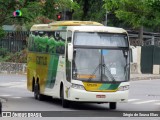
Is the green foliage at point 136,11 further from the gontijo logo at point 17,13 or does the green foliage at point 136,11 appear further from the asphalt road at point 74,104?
the gontijo logo at point 17,13

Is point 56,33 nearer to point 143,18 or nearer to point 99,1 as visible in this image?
point 143,18

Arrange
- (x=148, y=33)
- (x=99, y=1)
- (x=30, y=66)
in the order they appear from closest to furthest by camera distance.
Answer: (x=30, y=66)
(x=99, y=1)
(x=148, y=33)

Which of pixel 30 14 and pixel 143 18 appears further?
pixel 30 14

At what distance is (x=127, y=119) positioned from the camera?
20.2m

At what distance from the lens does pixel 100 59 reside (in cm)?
2359

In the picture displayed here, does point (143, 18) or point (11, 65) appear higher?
point (143, 18)

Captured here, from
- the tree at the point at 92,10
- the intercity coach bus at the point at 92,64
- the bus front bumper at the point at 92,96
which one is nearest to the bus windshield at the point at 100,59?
the intercity coach bus at the point at 92,64

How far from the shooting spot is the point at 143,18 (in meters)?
24.4

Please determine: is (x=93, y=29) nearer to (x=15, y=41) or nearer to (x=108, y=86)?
(x=108, y=86)

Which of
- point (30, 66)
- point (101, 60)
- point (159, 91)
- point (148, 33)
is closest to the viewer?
point (101, 60)

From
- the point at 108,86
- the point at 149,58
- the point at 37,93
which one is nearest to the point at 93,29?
the point at 108,86

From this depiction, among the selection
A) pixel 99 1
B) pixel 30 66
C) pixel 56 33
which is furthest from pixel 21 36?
pixel 56 33

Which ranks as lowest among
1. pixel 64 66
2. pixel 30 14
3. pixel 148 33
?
pixel 148 33

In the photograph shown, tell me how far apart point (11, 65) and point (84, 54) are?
2661 centimetres
